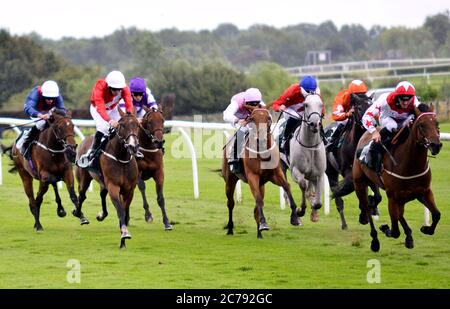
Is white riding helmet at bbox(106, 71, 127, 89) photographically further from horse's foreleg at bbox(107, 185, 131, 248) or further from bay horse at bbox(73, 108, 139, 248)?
horse's foreleg at bbox(107, 185, 131, 248)

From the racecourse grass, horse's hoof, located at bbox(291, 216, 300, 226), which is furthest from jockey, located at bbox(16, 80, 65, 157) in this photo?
horse's hoof, located at bbox(291, 216, 300, 226)

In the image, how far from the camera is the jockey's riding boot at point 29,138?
15039 millimetres

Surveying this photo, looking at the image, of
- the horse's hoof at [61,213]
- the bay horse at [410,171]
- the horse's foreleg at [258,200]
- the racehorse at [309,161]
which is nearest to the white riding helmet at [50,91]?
the horse's hoof at [61,213]

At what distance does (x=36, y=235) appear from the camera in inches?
560

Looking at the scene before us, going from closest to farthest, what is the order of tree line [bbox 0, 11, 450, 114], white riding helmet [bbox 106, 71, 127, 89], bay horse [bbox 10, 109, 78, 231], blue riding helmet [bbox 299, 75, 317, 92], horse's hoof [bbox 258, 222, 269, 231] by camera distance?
horse's hoof [bbox 258, 222, 269, 231] → white riding helmet [bbox 106, 71, 127, 89] → bay horse [bbox 10, 109, 78, 231] → blue riding helmet [bbox 299, 75, 317, 92] → tree line [bbox 0, 11, 450, 114]

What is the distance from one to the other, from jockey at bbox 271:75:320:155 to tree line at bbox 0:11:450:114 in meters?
7.18

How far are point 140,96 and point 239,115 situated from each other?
1.43 m

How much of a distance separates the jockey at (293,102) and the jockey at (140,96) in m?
1.69

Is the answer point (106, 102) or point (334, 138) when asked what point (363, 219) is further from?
point (106, 102)

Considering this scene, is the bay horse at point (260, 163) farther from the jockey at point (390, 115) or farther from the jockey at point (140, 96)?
the jockey at point (140, 96)

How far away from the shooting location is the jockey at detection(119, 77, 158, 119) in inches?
577

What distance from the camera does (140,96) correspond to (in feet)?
48.5

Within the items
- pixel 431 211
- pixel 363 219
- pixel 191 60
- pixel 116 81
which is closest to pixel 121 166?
pixel 116 81

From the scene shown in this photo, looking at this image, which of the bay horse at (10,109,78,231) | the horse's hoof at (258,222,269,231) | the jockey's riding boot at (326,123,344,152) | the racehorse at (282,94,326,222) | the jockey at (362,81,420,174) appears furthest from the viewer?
the jockey's riding boot at (326,123,344,152)
